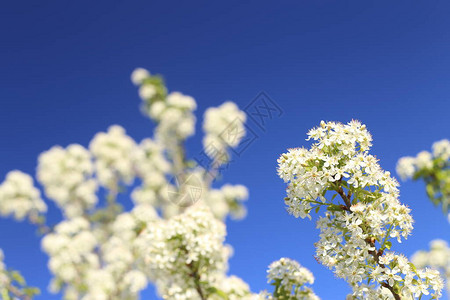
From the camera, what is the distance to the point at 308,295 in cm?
426

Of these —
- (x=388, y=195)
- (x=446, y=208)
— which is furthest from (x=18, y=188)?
(x=446, y=208)

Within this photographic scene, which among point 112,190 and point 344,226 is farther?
point 112,190

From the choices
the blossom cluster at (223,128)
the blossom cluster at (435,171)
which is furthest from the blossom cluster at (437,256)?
the blossom cluster at (223,128)

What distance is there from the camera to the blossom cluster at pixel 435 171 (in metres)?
15.4

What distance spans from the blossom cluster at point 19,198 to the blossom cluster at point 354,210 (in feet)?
43.6

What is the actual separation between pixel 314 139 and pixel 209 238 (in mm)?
2292

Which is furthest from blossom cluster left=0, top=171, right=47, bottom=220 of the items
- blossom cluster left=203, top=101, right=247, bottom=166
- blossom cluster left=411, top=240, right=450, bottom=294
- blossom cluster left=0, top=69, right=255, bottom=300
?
blossom cluster left=411, top=240, right=450, bottom=294

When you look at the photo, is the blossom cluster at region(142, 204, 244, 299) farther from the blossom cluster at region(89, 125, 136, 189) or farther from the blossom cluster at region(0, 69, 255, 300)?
the blossom cluster at region(89, 125, 136, 189)

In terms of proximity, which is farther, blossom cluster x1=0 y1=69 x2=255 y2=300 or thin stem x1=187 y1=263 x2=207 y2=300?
blossom cluster x1=0 y1=69 x2=255 y2=300

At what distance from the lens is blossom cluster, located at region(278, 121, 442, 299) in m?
3.31

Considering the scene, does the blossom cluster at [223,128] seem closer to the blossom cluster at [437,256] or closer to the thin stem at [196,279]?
the thin stem at [196,279]

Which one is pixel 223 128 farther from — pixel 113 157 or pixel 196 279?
pixel 196 279

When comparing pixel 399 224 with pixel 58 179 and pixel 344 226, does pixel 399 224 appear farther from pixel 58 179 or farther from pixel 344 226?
pixel 58 179

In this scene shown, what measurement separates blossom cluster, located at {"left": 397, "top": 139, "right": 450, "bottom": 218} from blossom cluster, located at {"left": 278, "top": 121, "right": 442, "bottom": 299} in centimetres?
1390
